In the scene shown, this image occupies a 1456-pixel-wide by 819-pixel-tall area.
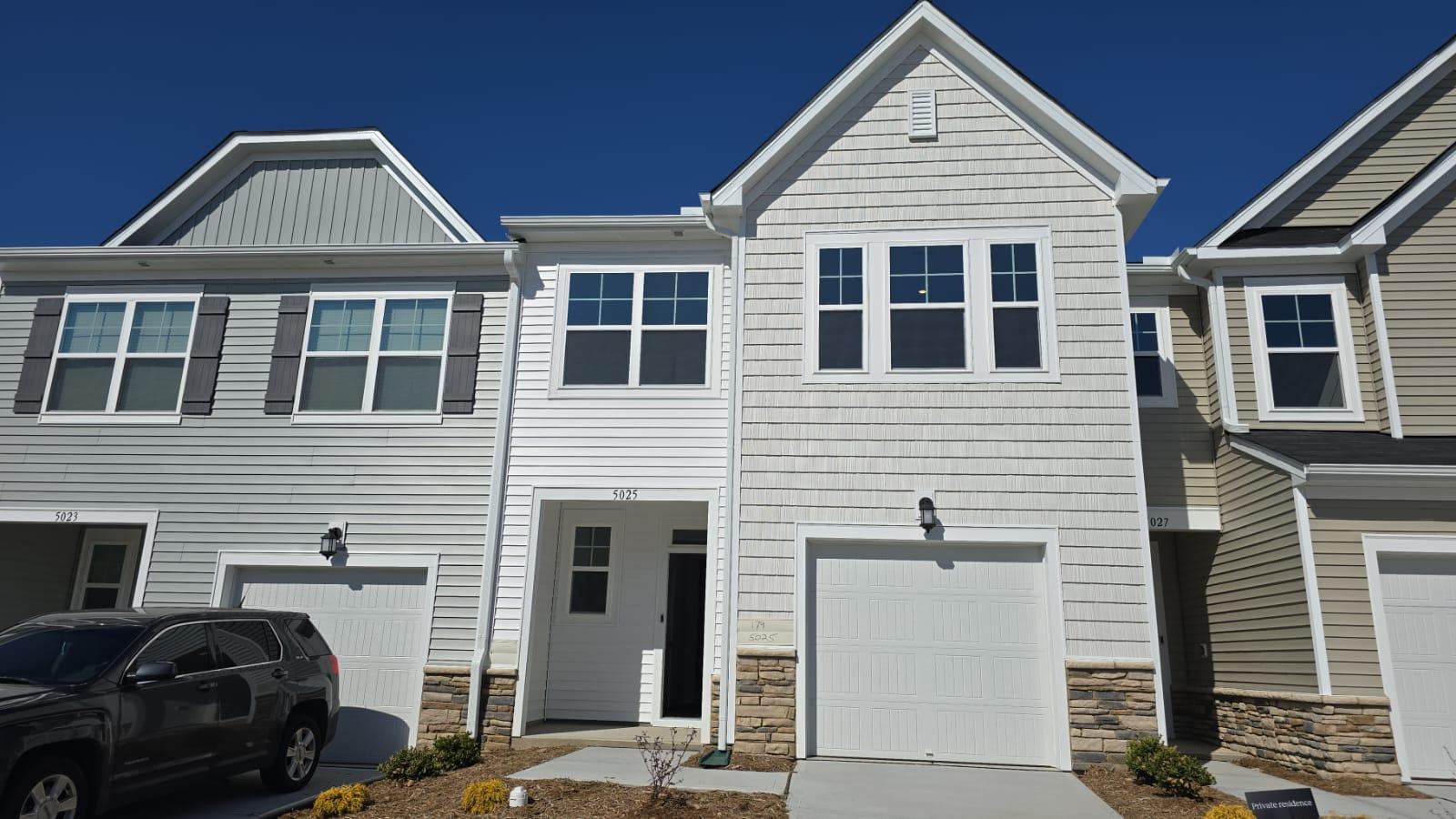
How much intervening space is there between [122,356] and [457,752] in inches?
290

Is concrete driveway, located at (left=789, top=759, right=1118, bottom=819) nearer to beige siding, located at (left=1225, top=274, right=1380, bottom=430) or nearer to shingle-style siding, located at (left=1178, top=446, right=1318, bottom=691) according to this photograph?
shingle-style siding, located at (left=1178, top=446, right=1318, bottom=691)

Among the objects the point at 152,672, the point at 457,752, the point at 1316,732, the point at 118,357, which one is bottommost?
the point at 457,752

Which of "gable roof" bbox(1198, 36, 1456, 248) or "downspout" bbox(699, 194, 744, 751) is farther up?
"gable roof" bbox(1198, 36, 1456, 248)

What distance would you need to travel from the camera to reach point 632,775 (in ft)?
27.5

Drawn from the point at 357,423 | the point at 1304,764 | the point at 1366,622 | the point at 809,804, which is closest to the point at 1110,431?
the point at 1366,622

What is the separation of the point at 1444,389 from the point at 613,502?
31.9 feet

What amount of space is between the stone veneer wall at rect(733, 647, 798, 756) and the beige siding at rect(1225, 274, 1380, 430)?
6284mm

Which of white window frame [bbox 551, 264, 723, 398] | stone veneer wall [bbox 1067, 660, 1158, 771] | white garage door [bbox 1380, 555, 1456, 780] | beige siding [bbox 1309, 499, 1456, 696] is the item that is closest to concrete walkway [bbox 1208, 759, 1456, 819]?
white garage door [bbox 1380, 555, 1456, 780]

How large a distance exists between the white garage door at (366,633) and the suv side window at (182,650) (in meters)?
3.45

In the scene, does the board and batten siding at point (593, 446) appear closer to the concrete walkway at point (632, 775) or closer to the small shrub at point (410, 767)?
the small shrub at point (410, 767)

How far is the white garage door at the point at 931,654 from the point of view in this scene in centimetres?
940

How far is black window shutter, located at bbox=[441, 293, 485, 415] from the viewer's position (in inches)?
455

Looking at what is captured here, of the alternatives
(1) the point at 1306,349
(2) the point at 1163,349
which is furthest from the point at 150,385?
(1) the point at 1306,349

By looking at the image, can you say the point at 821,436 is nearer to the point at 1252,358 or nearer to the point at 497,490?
the point at 497,490
